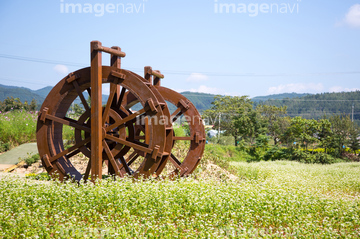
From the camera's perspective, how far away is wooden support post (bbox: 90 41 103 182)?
6477mm

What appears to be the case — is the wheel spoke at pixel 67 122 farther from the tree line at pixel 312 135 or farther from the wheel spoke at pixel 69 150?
the tree line at pixel 312 135

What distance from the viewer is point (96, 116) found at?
650cm

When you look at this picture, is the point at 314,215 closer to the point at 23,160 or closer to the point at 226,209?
the point at 226,209

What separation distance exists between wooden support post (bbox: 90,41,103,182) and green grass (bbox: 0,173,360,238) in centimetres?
54

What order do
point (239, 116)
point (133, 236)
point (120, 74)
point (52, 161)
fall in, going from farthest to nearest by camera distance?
point (239, 116)
point (52, 161)
point (120, 74)
point (133, 236)

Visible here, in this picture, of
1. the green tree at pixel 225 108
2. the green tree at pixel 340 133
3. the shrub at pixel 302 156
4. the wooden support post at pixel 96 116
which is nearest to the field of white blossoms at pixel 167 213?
the wooden support post at pixel 96 116

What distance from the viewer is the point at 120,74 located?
6.53 m

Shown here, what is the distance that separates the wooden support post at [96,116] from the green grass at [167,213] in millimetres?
542

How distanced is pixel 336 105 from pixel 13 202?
362 ft

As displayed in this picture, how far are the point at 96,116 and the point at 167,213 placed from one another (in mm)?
2774

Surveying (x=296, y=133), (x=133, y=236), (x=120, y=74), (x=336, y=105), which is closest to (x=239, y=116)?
(x=296, y=133)

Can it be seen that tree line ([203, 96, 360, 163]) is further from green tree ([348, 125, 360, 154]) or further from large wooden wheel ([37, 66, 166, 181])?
large wooden wheel ([37, 66, 166, 181])

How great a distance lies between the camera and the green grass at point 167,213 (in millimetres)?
4309

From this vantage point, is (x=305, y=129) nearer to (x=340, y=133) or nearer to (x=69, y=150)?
(x=340, y=133)
